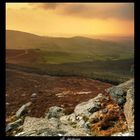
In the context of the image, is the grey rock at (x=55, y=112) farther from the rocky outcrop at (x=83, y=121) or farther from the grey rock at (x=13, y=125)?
the grey rock at (x=13, y=125)

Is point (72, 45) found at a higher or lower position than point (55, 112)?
higher

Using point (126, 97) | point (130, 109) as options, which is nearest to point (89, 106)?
point (126, 97)

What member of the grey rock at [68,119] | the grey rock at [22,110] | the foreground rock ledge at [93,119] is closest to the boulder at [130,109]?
the foreground rock ledge at [93,119]

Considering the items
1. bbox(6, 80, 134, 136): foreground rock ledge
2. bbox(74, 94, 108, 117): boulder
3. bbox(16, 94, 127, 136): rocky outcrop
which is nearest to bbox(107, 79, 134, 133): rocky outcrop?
bbox(6, 80, 134, 136): foreground rock ledge

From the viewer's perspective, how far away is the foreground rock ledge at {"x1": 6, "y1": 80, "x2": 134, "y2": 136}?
1933 centimetres

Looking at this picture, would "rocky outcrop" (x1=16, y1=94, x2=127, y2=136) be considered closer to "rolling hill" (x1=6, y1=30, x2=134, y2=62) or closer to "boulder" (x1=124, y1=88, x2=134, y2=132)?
"boulder" (x1=124, y1=88, x2=134, y2=132)

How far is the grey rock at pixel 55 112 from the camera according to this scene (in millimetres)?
20156

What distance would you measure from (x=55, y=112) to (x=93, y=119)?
6.52ft

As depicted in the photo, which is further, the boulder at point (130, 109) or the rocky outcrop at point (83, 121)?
the boulder at point (130, 109)

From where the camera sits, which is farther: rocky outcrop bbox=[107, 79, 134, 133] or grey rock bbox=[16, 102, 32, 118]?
grey rock bbox=[16, 102, 32, 118]

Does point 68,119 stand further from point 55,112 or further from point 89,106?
point 89,106

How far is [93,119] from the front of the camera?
64.8 ft
